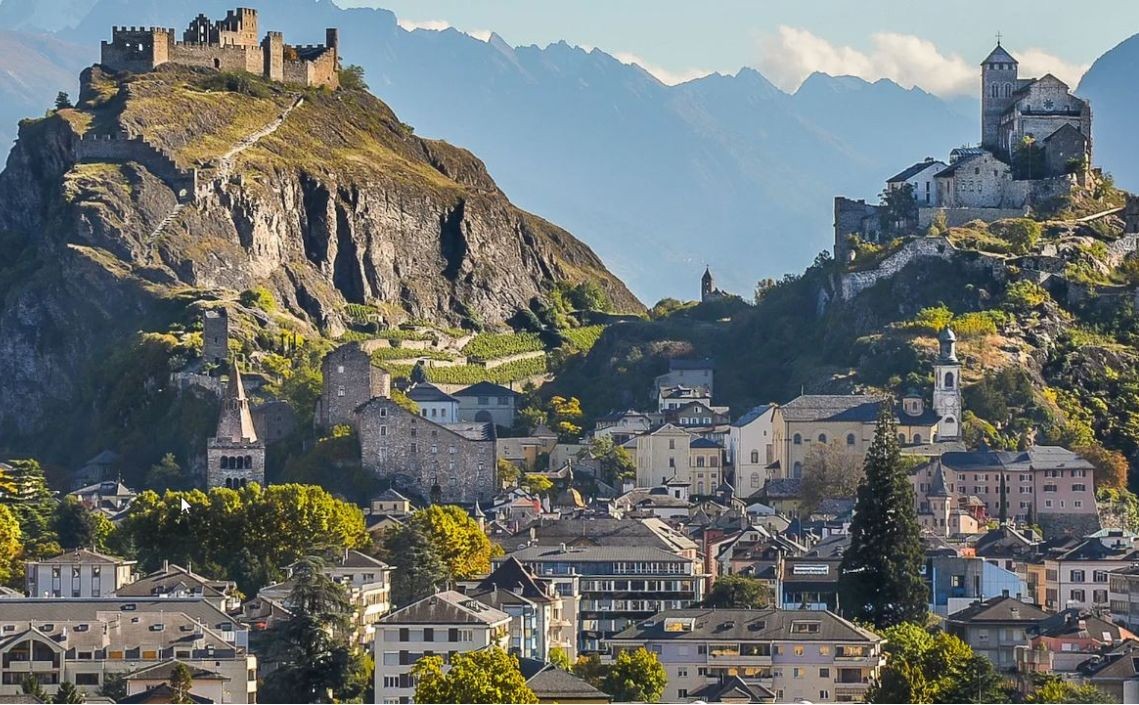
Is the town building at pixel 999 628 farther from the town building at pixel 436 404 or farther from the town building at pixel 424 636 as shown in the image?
the town building at pixel 436 404

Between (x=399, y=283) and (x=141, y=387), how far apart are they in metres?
24.3

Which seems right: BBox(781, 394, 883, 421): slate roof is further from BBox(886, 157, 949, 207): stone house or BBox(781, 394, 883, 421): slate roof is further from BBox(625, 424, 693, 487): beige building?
BBox(886, 157, 949, 207): stone house

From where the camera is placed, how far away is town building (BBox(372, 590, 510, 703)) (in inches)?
3656

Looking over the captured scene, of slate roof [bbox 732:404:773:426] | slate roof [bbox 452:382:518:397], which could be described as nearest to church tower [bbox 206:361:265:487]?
slate roof [bbox 452:382:518:397]

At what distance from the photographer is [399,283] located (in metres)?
174

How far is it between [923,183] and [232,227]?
32.2 m

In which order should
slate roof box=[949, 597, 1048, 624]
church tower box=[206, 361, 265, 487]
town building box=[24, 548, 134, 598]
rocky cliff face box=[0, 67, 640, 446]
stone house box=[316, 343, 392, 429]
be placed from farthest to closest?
rocky cliff face box=[0, 67, 640, 446] < stone house box=[316, 343, 392, 429] < church tower box=[206, 361, 265, 487] < town building box=[24, 548, 134, 598] < slate roof box=[949, 597, 1048, 624]

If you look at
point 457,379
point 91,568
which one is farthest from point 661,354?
point 91,568

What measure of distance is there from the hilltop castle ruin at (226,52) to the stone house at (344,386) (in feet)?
140

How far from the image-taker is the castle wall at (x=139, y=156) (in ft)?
546

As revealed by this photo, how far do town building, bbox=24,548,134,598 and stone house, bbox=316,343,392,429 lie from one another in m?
29.5

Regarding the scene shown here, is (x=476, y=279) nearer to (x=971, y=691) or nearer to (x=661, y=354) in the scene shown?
(x=661, y=354)

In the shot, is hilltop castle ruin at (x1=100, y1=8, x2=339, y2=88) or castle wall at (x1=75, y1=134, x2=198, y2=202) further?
hilltop castle ruin at (x1=100, y1=8, x2=339, y2=88)

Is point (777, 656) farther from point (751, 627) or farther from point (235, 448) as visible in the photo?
point (235, 448)
